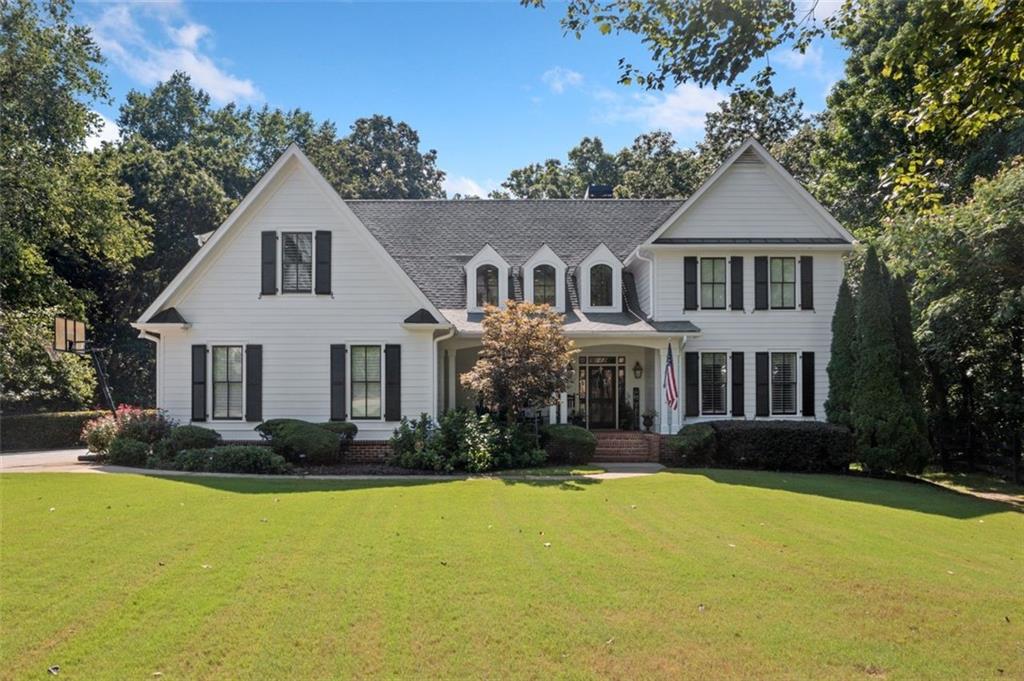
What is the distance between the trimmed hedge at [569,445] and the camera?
16.9 m

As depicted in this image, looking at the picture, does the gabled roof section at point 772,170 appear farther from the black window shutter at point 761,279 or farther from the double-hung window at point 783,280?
the black window shutter at point 761,279

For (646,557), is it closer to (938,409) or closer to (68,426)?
(938,409)

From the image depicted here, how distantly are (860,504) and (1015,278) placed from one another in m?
8.42

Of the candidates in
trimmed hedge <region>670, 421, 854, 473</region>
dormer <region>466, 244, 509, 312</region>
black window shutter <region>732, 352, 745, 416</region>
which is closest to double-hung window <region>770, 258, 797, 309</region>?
black window shutter <region>732, 352, 745, 416</region>

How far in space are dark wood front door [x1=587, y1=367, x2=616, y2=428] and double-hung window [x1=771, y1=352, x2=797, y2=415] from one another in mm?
4825

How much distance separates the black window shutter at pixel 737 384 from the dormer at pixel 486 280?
280 inches

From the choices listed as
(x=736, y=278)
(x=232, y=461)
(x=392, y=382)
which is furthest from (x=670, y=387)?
(x=232, y=461)

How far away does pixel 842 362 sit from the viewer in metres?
18.7

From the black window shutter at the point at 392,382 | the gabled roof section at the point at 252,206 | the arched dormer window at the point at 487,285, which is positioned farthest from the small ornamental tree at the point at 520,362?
the arched dormer window at the point at 487,285

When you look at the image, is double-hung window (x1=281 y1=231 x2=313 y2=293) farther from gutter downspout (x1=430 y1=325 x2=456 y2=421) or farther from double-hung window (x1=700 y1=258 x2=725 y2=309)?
double-hung window (x1=700 y1=258 x2=725 y2=309)

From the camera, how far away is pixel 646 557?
7.68m

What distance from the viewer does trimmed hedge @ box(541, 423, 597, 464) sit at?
55.4ft

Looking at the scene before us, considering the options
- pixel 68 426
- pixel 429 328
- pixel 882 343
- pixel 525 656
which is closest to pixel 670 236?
pixel 882 343

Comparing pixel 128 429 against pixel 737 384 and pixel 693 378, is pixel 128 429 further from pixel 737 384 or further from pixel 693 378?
pixel 737 384
